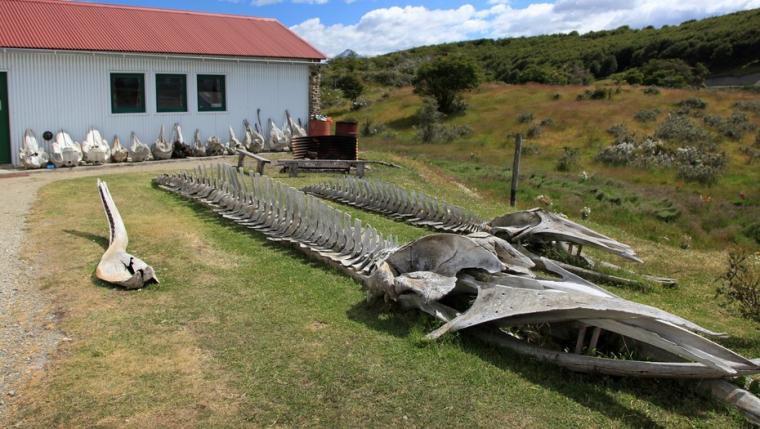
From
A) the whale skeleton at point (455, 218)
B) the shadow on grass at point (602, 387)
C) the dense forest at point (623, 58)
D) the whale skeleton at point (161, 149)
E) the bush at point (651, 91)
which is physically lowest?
the shadow on grass at point (602, 387)

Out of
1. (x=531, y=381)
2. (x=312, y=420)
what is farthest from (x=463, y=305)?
(x=312, y=420)

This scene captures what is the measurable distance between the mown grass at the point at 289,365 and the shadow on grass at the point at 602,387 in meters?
0.01

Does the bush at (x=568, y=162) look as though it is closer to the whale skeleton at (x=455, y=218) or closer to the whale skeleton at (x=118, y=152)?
the whale skeleton at (x=455, y=218)

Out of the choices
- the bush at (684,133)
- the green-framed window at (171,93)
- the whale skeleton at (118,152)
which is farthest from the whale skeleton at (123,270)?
the bush at (684,133)

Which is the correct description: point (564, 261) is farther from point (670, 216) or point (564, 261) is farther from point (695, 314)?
point (670, 216)

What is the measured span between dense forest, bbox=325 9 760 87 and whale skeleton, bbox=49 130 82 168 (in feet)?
108

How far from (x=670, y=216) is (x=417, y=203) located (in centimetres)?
965

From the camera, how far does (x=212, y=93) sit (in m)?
22.3

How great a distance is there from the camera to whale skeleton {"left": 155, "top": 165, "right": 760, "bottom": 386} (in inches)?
174

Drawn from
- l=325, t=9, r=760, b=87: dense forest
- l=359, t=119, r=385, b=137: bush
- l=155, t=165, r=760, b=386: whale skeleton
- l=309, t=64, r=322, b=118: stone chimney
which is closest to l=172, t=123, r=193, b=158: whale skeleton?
l=309, t=64, r=322, b=118: stone chimney

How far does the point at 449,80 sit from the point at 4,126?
101ft

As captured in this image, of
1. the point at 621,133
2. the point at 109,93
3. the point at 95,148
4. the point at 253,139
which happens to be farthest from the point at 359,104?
the point at 95,148

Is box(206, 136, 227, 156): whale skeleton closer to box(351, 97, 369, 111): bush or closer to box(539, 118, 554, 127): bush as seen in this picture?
box(539, 118, 554, 127): bush

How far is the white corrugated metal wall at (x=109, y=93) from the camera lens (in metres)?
18.0
